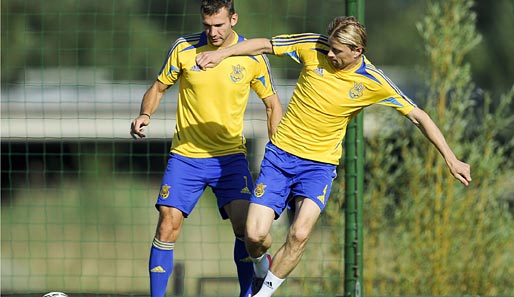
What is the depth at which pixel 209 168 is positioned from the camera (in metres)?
6.54

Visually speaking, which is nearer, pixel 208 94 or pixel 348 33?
pixel 348 33

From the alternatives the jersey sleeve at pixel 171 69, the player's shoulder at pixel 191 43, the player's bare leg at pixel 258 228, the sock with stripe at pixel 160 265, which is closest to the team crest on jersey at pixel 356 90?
the player's bare leg at pixel 258 228

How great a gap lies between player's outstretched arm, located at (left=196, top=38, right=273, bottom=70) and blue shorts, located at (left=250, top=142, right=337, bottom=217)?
0.65 m

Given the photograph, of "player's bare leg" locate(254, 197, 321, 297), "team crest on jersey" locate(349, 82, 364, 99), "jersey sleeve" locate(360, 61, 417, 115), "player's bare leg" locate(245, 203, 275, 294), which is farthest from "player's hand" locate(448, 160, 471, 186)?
"player's bare leg" locate(245, 203, 275, 294)

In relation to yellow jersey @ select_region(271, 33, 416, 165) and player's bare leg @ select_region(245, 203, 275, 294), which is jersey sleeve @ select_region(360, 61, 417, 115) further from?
player's bare leg @ select_region(245, 203, 275, 294)

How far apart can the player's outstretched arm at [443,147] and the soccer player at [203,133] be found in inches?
38.6

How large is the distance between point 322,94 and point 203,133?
2.76 ft

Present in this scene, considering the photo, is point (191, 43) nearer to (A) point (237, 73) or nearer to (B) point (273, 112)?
(A) point (237, 73)

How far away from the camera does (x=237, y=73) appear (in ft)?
21.4

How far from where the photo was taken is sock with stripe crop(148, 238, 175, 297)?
21.2 feet

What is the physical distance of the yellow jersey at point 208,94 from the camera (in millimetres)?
6441

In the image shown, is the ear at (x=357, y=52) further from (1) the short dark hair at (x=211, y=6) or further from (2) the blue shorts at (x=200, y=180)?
(2) the blue shorts at (x=200, y=180)

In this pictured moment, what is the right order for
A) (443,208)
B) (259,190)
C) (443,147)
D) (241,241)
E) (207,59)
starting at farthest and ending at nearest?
1. (443,208)
2. (241,241)
3. (259,190)
4. (443,147)
5. (207,59)

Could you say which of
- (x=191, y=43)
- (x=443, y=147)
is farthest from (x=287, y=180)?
(x=191, y=43)
